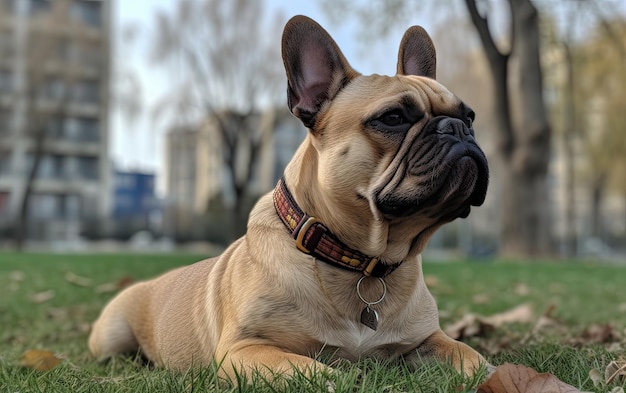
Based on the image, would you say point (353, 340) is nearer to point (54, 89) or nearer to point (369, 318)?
point (369, 318)

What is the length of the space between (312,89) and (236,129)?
25.3 metres

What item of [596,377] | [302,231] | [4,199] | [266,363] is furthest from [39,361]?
[4,199]

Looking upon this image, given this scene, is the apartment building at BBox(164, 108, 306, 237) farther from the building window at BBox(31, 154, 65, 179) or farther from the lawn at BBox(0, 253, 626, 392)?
the building window at BBox(31, 154, 65, 179)

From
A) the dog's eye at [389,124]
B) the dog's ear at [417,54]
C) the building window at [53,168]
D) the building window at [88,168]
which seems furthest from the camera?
the building window at [88,168]

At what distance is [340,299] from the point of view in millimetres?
2467

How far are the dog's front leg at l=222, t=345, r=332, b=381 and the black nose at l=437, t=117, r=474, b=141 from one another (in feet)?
3.11

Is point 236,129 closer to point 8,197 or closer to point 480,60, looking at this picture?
point 480,60

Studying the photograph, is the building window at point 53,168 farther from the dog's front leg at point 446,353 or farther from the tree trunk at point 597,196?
the dog's front leg at point 446,353

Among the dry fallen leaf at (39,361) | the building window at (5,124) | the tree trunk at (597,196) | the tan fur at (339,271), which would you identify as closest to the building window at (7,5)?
the building window at (5,124)

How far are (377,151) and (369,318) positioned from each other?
2.04ft

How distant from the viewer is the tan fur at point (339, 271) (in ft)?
7.91

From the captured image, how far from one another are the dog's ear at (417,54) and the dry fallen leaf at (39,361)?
77.8 inches

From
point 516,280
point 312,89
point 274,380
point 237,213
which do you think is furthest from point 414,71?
point 237,213

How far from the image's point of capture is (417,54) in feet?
10.2
